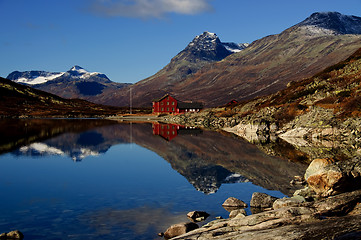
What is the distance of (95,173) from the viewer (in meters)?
39.3

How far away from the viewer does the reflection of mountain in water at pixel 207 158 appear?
3481 centimetres

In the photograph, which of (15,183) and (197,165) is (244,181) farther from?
(15,183)

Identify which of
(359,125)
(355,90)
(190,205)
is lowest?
(190,205)

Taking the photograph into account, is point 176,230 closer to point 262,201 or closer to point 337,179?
point 262,201

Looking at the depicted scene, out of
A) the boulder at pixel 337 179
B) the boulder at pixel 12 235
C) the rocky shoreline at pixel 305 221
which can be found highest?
the boulder at pixel 337 179

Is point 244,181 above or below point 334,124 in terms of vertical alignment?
below

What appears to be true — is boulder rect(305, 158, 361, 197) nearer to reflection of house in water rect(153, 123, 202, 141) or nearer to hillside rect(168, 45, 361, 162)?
hillside rect(168, 45, 361, 162)

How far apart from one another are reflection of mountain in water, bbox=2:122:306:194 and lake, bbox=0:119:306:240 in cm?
10

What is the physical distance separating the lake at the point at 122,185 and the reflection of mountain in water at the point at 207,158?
0.10 metres

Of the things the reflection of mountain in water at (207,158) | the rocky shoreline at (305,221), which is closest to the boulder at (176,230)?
the rocky shoreline at (305,221)

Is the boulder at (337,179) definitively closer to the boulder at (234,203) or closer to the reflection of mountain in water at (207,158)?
the reflection of mountain in water at (207,158)

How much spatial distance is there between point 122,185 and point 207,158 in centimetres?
2067

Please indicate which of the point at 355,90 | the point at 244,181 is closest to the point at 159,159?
the point at 244,181

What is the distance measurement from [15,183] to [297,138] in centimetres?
5837
